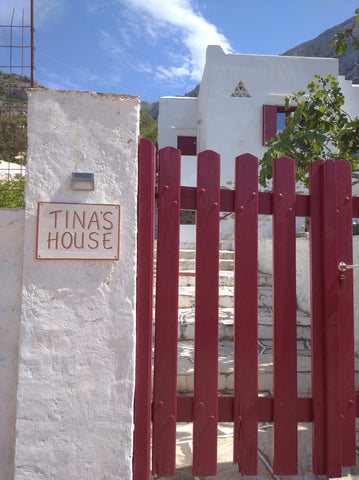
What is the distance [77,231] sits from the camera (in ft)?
5.69

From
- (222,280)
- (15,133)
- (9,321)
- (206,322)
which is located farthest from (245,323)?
(15,133)

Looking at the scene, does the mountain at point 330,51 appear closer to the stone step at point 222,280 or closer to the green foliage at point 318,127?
the stone step at point 222,280

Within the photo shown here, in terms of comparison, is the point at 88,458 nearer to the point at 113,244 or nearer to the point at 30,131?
the point at 113,244

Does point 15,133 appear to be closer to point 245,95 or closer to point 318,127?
point 318,127

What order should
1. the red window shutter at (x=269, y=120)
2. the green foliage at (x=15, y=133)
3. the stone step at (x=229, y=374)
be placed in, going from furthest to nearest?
the red window shutter at (x=269, y=120), the green foliage at (x=15, y=133), the stone step at (x=229, y=374)

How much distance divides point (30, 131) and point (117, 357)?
1.18 meters

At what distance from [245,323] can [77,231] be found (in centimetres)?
99

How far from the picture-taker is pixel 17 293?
5.69 feet

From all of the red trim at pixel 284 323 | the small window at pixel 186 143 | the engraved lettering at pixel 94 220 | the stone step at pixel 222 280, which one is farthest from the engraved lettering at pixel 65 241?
the small window at pixel 186 143

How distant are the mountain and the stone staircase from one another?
35.6 meters

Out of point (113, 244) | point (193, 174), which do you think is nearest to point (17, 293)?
point (113, 244)

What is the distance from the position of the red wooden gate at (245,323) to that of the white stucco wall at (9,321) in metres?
0.59

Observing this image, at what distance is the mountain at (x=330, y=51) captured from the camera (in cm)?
3372

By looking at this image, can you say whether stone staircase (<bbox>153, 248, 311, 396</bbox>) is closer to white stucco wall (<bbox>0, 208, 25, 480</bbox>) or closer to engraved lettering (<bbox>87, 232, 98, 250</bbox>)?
white stucco wall (<bbox>0, 208, 25, 480</bbox>)
